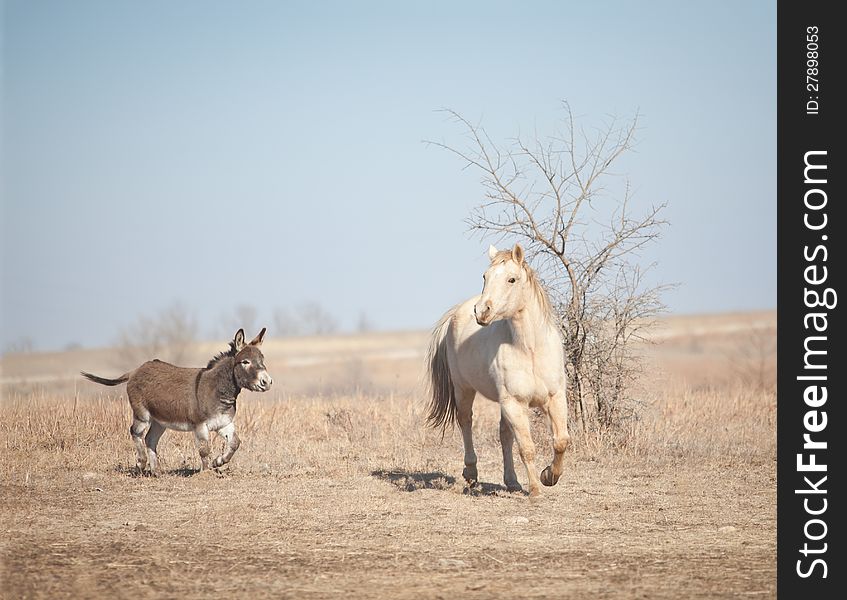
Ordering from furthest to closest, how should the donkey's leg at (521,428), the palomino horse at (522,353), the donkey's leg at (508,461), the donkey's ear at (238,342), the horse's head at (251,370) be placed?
the donkey's ear at (238,342) → the horse's head at (251,370) → the donkey's leg at (508,461) → the donkey's leg at (521,428) → the palomino horse at (522,353)

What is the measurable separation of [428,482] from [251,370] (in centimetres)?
243

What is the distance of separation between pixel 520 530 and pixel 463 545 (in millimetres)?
804

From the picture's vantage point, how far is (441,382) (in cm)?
1179

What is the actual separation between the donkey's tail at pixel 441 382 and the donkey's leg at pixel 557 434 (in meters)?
2.02

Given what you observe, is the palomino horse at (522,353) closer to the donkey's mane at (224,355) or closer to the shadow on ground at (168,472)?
the donkey's mane at (224,355)

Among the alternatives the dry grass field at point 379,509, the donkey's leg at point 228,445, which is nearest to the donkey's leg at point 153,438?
the dry grass field at point 379,509

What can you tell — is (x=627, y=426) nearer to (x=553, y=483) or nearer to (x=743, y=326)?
(x=553, y=483)

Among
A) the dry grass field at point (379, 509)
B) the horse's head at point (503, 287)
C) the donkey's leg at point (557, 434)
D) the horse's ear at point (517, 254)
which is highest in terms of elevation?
the horse's ear at point (517, 254)

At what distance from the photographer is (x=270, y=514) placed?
30.0 ft
